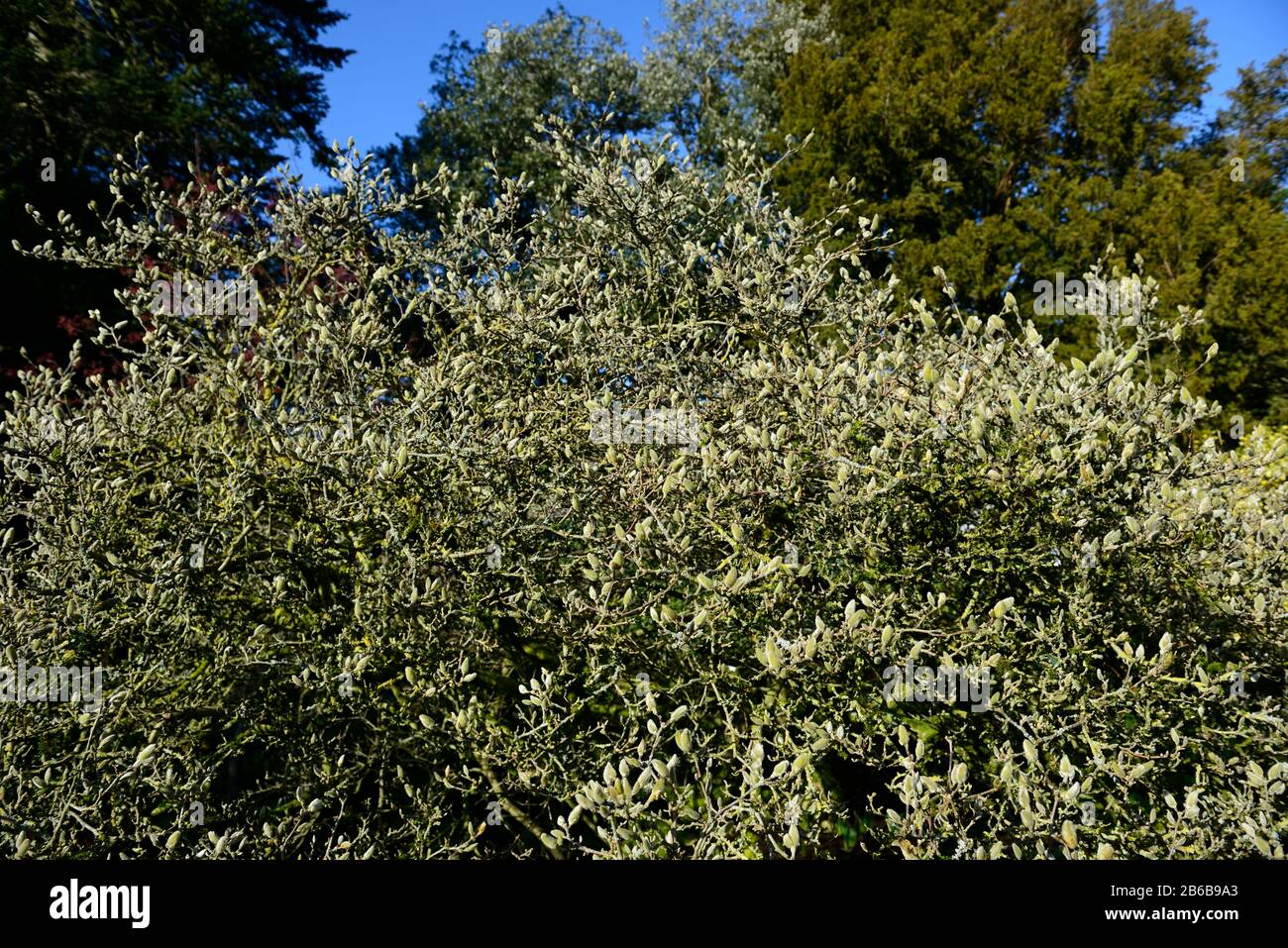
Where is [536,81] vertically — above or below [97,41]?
above

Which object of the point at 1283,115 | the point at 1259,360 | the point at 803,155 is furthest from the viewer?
the point at 1283,115

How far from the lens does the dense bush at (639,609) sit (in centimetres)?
330

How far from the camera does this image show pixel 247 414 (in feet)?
13.1

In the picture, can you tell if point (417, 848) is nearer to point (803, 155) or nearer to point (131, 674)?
point (131, 674)

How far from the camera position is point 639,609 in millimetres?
3482

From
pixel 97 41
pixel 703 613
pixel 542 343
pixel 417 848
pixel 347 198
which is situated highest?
pixel 97 41

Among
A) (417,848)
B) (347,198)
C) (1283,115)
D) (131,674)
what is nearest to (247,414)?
(131,674)

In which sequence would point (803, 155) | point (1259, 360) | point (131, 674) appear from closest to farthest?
point (131, 674)
point (1259, 360)
point (803, 155)

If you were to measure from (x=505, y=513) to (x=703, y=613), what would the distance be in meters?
1.25

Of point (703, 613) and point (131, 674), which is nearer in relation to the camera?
point (703, 613)

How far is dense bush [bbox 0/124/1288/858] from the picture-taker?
10.8 feet

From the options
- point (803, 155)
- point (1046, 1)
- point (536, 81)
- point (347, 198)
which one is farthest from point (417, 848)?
point (1046, 1)

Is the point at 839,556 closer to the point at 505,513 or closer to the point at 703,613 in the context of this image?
the point at 703,613

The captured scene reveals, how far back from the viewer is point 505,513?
397cm
